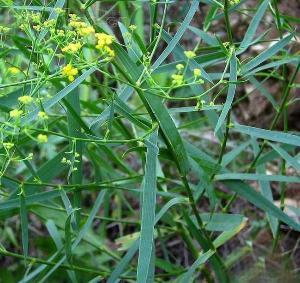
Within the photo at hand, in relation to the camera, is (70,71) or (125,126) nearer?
(70,71)

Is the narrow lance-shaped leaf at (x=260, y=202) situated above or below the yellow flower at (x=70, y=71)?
below

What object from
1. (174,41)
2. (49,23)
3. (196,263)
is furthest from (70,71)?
(196,263)

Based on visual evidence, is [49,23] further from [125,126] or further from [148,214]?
[125,126]

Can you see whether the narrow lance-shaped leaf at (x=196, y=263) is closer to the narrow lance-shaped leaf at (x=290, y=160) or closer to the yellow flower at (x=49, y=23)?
the narrow lance-shaped leaf at (x=290, y=160)

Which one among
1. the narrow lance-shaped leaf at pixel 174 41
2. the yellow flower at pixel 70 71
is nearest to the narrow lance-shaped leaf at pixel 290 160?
the narrow lance-shaped leaf at pixel 174 41

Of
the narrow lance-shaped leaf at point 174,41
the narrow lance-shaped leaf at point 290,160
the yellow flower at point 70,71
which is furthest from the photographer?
the narrow lance-shaped leaf at point 290,160

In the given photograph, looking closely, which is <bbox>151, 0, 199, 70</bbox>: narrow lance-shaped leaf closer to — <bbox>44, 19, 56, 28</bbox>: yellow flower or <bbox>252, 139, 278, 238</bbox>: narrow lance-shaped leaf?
<bbox>44, 19, 56, 28</bbox>: yellow flower

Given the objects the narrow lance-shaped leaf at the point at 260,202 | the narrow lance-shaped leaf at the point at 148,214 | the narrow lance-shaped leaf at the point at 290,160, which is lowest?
the narrow lance-shaped leaf at the point at 260,202

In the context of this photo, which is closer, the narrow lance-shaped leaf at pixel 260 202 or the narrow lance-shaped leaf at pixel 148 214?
the narrow lance-shaped leaf at pixel 148 214

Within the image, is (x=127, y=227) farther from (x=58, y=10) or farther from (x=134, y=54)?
(x=58, y=10)

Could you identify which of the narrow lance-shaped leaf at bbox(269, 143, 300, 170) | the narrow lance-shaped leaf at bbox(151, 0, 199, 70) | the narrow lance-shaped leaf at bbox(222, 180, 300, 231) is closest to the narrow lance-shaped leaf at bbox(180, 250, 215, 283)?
the narrow lance-shaped leaf at bbox(222, 180, 300, 231)

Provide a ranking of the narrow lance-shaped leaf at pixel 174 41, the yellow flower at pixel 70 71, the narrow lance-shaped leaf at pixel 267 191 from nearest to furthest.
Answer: the yellow flower at pixel 70 71
the narrow lance-shaped leaf at pixel 174 41
the narrow lance-shaped leaf at pixel 267 191

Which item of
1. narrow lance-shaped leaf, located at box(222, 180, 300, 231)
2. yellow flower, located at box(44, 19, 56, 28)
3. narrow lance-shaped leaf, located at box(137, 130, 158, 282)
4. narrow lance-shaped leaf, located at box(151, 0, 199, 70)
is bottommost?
narrow lance-shaped leaf, located at box(222, 180, 300, 231)
